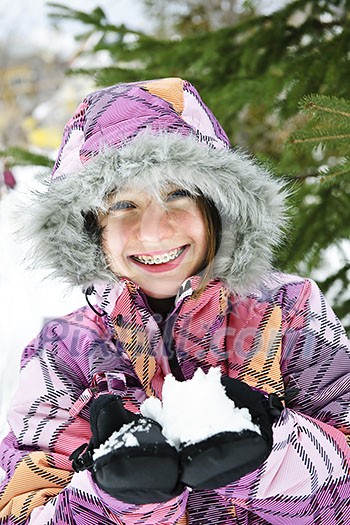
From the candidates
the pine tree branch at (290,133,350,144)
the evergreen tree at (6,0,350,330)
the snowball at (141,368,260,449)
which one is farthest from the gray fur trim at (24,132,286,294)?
the snowball at (141,368,260,449)

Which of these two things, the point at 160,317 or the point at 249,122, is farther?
the point at 249,122

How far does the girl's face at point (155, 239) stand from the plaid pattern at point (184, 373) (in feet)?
0.19

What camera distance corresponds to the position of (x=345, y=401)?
1094 mm

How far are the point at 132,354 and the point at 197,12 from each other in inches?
252

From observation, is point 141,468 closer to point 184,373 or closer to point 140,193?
point 184,373

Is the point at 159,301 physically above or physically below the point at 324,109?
below

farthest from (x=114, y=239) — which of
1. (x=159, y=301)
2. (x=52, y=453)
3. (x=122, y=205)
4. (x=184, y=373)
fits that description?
(x=52, y=453)

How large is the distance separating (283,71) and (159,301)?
2.83 feet

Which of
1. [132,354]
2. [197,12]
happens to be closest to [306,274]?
[132,354]

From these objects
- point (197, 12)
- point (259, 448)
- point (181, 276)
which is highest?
point (259, 448)

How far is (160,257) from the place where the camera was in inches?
45.6

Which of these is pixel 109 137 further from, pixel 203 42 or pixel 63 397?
pixel 203 42

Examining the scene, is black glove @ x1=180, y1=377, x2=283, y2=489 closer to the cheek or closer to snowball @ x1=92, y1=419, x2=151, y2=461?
snowball @ x1=92, y1=419, x2=151, y2=461

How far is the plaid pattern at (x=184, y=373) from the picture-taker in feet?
3.39
